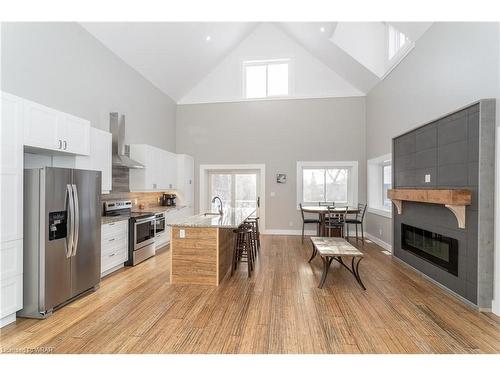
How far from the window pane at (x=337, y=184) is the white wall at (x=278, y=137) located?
38 centimetres

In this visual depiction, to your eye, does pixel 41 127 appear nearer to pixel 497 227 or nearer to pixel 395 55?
pixel 497 227

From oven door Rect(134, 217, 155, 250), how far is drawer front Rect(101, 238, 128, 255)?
18cm

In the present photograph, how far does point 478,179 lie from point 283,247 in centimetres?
376

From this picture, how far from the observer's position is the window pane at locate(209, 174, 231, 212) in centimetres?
767

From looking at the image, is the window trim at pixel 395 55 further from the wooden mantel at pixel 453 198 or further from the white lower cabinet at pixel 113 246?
the white lower cabinet at pixel 113 246

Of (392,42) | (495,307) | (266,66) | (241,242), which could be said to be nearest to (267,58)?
(266,66)

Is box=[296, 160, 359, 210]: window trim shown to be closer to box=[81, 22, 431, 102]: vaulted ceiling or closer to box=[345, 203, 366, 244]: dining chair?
box=[345, 203, 366, 244]: dining chair

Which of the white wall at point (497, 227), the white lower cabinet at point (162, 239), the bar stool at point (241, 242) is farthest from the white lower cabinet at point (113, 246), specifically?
the white wall at point (497, 227)

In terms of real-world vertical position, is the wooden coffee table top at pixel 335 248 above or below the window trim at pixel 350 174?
below

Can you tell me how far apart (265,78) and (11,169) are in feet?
21.5

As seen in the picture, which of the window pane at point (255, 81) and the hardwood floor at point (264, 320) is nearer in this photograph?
the hardwood floor at point (264, 320)

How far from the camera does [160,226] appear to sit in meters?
5.32

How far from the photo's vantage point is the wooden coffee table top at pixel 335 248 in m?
3.32

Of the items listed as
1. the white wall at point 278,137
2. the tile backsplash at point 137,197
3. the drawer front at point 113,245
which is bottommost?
the drawer front at point 113,245
